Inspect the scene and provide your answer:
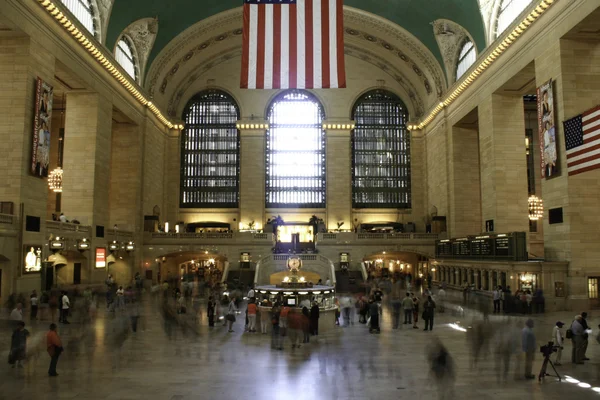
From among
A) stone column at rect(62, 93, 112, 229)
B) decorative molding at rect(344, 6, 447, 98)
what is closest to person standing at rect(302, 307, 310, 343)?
stone column at rect(62, 93, 112, 229)

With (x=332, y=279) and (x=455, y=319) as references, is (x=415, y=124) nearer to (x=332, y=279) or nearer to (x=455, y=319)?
(x=332, y=279)

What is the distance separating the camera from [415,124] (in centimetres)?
4250

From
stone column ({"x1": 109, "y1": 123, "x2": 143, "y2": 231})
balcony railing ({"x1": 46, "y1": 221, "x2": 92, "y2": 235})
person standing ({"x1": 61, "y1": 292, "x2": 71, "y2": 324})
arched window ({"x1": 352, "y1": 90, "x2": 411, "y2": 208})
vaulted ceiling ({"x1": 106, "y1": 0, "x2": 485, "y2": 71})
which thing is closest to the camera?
person standing ({"x1": 61, "y1": 292, "x2": 71, "y2": 324})

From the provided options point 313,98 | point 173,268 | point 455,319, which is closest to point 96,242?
point 173,268

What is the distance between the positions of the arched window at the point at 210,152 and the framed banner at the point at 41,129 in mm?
20792

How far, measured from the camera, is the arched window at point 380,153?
43.1m

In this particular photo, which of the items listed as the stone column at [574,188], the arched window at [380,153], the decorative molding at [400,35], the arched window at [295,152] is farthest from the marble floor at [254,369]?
the arched window at [380,153]

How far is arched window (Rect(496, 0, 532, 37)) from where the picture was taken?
24.8 meters

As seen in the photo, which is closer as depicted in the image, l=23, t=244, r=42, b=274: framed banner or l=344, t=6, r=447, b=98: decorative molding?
l=23, t=244, r=42, b=274: framed banner

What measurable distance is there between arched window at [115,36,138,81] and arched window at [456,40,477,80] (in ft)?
69.3

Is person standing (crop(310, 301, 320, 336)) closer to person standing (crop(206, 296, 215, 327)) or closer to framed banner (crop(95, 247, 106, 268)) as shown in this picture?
person standing (crop(206, 296, 215, 327))

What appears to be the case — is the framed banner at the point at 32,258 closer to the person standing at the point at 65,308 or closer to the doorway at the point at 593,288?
the person standing at the point at 65,308

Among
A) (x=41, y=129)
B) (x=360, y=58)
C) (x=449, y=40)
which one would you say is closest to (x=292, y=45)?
(x=41, y=129)

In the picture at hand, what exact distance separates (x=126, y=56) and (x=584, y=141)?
26.7 metres
